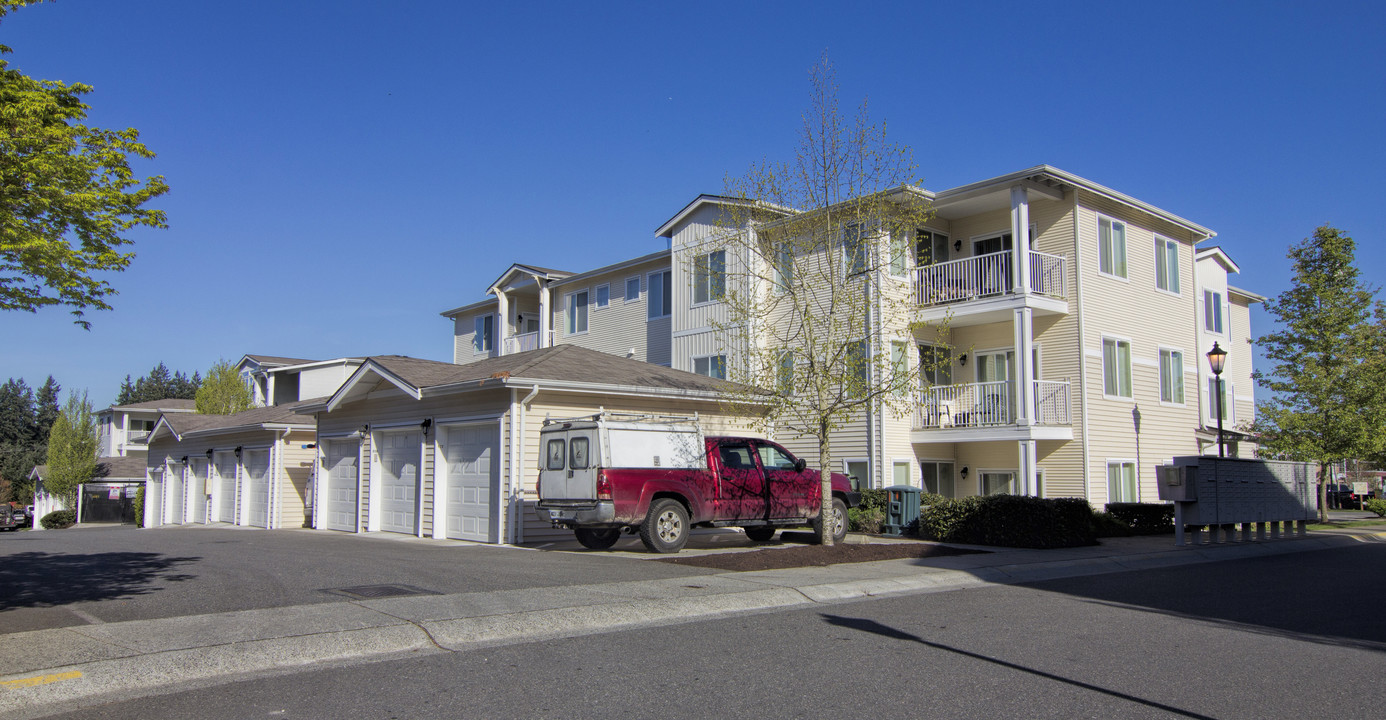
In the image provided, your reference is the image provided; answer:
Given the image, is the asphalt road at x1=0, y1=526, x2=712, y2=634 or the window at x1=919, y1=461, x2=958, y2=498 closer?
the asphalt road at x1=0, y1=526, x2=712, y2=634

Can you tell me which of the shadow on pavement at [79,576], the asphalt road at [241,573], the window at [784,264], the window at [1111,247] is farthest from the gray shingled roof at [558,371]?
the window at [1111,247]

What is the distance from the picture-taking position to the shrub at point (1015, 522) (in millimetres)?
A: 17000

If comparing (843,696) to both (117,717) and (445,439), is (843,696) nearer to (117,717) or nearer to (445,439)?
(117,717)

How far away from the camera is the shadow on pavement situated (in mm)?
10031

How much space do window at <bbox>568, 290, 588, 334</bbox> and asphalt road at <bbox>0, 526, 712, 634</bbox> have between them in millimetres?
15593

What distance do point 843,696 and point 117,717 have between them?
14.4ft

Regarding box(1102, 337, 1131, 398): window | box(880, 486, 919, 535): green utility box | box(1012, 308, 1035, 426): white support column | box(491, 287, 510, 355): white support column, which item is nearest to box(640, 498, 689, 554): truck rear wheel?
box(880, 486, 919, 535): green utility box

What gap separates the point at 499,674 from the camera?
678 cm

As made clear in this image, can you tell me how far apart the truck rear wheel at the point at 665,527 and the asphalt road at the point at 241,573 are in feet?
1.98

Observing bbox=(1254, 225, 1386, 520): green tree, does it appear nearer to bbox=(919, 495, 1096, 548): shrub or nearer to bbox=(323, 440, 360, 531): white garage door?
bbox=(919, 495, 1096, 548): shrub

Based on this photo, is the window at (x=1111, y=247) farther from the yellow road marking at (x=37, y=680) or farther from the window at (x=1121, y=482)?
the yellow road marking at (x=37, y=680)

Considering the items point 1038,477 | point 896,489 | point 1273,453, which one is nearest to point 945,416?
point 1038,477

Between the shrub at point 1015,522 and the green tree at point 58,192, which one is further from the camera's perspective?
the shrub at point 1015,522

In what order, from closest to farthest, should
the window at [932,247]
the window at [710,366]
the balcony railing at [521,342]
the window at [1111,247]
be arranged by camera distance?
the window at [1111,247], the window at [932,247], the window at [710,366], the balcony railing at [521,342]
